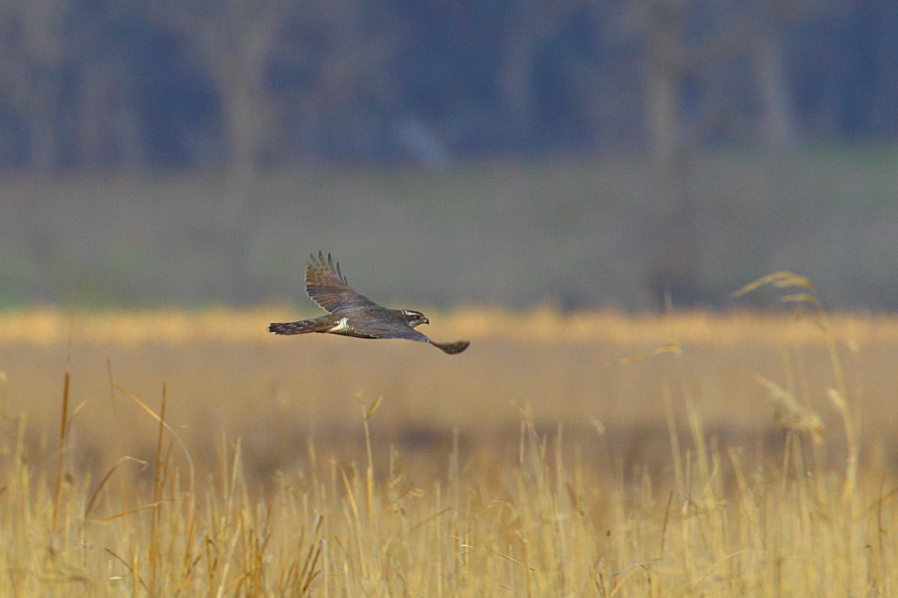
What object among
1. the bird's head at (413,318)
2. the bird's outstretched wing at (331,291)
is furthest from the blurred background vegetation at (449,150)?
the bird's head at (413,318)

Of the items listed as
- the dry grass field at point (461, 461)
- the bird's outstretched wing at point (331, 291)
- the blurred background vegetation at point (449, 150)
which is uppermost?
the blurred background vegetation at point (449, 150)

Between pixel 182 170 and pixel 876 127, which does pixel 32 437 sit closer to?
pixel 182 170

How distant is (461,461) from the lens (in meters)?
6.38

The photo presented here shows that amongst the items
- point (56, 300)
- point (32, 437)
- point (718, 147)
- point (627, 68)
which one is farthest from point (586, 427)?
point (718, 147)

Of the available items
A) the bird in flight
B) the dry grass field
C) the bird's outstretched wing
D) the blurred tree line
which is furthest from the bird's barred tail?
the blurred tree line

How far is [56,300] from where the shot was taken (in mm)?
14727

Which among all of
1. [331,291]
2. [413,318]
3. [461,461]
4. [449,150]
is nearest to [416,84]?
[449,150]

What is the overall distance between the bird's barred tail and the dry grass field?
1.02 metres

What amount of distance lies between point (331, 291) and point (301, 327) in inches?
17.1

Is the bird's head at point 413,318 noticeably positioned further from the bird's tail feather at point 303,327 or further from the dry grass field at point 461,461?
the dry grass field at point 461,461

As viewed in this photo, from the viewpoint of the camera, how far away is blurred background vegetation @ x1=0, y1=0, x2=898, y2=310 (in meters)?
14.9

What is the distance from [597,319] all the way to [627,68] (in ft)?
23.3

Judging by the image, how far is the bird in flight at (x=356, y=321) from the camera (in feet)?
4.89

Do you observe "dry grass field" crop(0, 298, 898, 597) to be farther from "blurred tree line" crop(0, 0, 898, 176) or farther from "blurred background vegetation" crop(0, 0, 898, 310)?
"blurred tree line" crop(0, 0, 898, 176)
